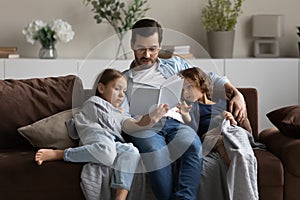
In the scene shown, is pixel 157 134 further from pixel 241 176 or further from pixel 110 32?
pixel 110 32

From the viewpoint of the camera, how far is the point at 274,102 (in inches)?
183

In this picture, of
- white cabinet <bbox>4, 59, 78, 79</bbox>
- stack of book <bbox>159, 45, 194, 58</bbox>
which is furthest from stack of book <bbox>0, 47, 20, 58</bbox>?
stack of book <bbox>159, 45, 194, 58</bbox>

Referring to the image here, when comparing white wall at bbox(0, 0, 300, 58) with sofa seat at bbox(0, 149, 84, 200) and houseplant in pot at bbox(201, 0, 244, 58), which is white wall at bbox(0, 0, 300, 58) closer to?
houseplant in pot at bbox(201, 0, 244, 58)

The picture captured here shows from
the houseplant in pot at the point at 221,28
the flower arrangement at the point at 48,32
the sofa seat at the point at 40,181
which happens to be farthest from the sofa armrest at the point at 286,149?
the flower arrangement at the point at 48,32

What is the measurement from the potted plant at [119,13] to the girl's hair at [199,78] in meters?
1.40

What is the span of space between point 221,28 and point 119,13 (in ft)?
2.51

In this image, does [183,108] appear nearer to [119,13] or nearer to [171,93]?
[171,93]

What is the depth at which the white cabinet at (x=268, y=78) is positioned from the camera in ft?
15.0

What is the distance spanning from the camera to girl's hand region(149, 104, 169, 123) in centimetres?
296

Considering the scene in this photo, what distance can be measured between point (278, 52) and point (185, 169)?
2.23 m

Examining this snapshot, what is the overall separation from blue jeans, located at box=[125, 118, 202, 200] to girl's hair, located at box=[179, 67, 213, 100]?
224 millimetres

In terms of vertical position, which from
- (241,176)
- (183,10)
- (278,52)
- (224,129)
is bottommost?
(241,176)

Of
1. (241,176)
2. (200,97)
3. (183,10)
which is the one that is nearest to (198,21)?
(183,10)

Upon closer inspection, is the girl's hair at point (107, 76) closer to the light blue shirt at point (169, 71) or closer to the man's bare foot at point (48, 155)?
the light blue shirt at point (169, 71)
